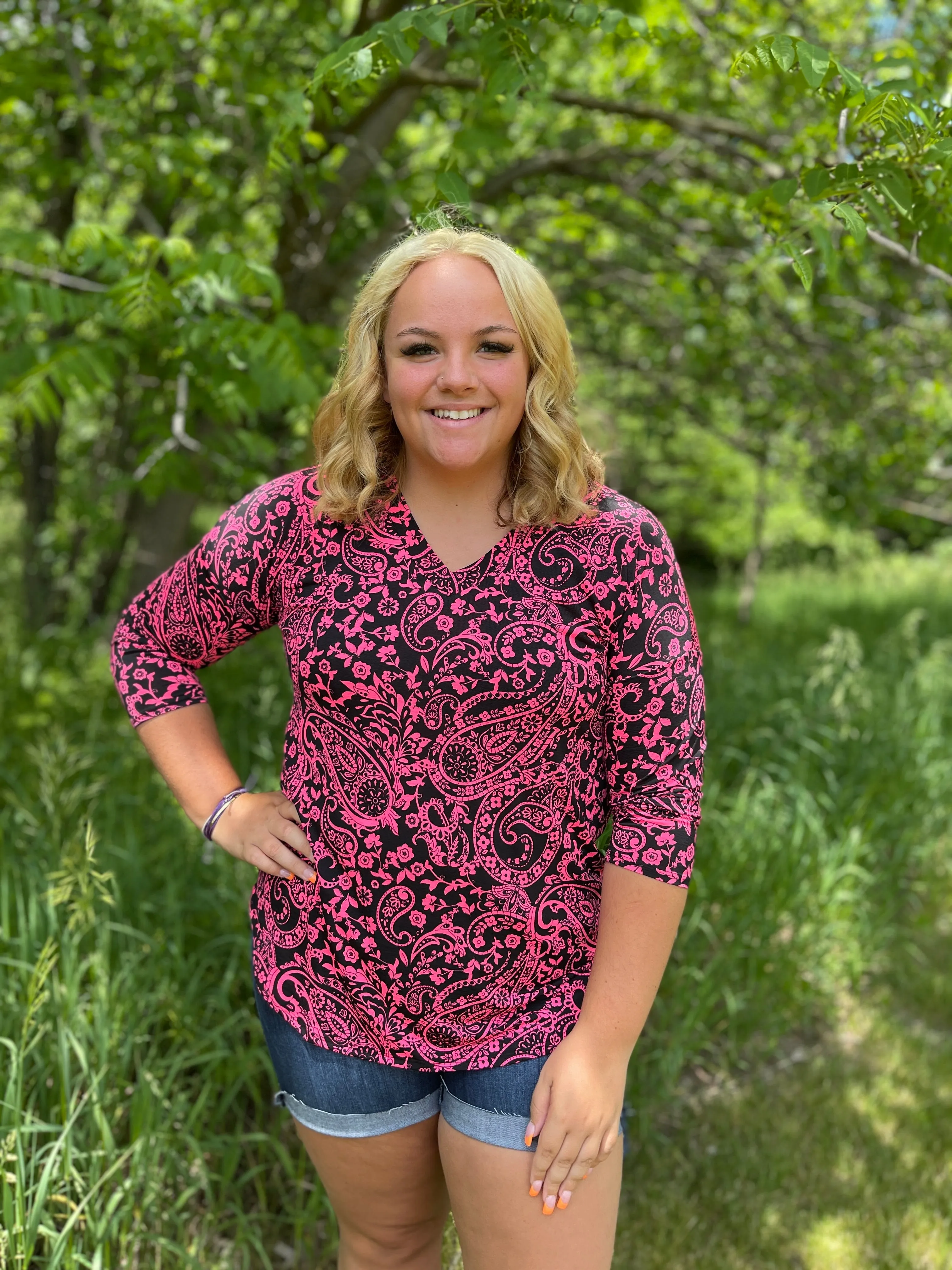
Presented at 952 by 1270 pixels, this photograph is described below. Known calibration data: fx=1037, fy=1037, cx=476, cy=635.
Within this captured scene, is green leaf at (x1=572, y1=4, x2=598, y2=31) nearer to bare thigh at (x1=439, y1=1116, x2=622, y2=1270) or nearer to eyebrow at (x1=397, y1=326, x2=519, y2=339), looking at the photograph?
eyebrow at (x1=397, y1=326, x2=519, y2=339)

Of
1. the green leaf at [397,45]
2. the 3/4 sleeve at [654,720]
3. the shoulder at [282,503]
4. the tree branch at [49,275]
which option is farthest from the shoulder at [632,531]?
the tree branch at [49,275]

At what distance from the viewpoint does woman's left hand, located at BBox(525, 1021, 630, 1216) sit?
1447 mm

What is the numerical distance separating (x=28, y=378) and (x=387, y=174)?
1.80 metres

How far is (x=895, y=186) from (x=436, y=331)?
2.81 ft

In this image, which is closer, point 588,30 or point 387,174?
point 588,30

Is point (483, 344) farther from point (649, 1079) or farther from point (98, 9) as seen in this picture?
point (98, 9)

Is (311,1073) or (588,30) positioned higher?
(588,30)

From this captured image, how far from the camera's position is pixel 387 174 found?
12.5 feet

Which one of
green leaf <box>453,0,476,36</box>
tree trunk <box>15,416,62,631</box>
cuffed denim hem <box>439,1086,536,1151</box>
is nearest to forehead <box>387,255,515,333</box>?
green leaf <box>453,0,476,36</box>

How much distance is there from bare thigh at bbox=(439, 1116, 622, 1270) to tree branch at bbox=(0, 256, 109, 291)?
90.0 inches

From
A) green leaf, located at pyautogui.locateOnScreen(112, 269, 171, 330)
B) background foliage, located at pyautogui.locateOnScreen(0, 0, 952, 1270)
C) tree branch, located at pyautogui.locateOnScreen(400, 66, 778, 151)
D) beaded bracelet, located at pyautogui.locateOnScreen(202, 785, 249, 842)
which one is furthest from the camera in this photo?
tree branch, located at pyautogui.locateOnScreen(400, 66, 778, 151)

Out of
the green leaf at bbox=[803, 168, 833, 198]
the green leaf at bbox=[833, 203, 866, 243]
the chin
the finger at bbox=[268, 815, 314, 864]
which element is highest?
the green leaf at bbox=[803, 168, 833, 198]

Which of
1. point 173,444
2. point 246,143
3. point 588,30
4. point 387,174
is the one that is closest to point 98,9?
point 246,143

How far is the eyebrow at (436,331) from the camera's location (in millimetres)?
1554
